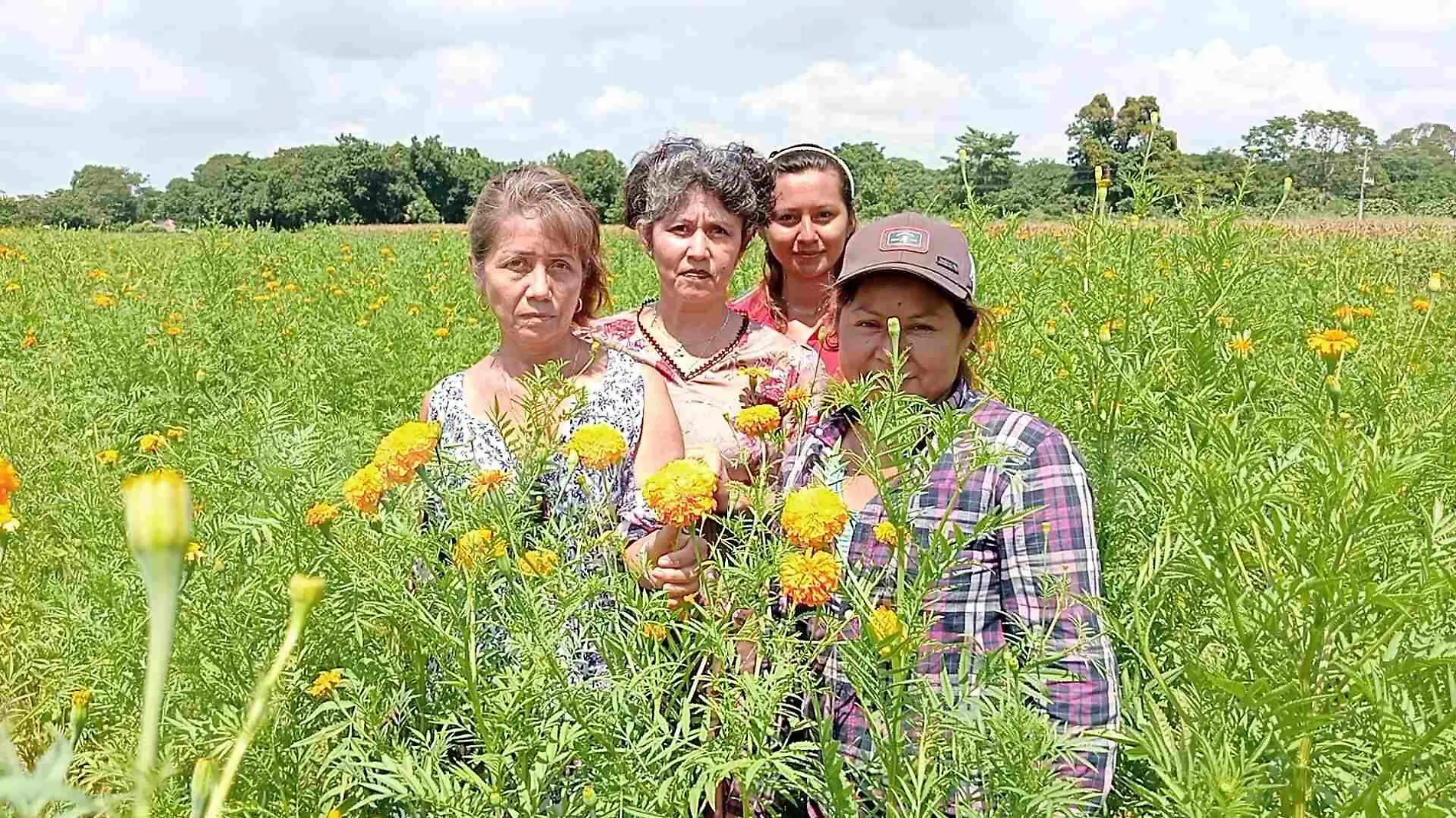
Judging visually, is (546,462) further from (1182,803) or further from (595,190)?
(595,190)

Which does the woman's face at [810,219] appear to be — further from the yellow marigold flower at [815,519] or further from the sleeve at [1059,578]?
the yellow marigold flower at [815,519]

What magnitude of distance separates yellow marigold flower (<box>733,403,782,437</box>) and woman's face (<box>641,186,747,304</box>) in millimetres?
886

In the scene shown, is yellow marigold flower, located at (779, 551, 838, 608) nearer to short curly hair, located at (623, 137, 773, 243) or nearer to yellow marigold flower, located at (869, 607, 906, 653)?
yellow marigold flower, located at (869, 607, 906, 653)

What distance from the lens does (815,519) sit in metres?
1.33

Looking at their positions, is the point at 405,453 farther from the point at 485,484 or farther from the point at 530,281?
the point at 530,281

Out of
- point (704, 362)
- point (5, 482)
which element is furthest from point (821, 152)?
point (5, 482)

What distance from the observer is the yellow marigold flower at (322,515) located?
5.22 feet

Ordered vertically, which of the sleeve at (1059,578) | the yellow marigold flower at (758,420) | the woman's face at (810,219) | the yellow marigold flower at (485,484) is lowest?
the sleeve at (1059,578)

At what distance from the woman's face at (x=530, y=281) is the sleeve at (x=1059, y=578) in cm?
109

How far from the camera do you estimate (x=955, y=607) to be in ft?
5.76

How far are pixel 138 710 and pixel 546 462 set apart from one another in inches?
46.1

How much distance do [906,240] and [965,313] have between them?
0.18m

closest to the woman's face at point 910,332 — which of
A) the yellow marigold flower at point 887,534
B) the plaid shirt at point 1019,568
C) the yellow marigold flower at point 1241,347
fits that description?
the plaid shirt at point 1019,568

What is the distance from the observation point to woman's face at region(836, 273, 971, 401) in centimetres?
186
